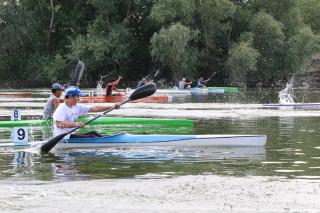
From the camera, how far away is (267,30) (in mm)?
62062

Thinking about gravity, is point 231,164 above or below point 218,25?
below

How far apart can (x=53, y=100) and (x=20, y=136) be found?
1.51 metres

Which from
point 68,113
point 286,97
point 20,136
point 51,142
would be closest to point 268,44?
point 286,97

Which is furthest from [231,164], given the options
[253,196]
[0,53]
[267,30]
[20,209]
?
[0,53]

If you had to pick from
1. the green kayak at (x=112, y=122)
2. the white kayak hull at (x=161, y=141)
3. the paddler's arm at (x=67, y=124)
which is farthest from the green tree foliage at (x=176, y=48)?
the paddler's arm at (x=67, y=124)

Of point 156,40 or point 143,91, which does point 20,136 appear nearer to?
point 143,91

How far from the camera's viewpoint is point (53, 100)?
55.2 feet

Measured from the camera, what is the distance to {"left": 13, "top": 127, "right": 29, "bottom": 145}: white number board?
1569 cm

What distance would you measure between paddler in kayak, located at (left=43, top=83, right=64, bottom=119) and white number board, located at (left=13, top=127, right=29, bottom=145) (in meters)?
1.28

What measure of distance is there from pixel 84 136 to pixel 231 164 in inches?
152

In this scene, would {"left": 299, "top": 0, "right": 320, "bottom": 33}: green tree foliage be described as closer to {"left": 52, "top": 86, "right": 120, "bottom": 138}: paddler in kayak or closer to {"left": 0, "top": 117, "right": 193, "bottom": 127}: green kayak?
{"left": 0, "top": 117, "right": 193, "bottom": 127}: green kayak

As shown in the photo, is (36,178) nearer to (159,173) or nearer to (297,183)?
(159,173)

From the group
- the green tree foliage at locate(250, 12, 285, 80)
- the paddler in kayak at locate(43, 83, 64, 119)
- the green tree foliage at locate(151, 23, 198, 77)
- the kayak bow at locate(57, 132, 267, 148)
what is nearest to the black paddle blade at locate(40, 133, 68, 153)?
the kayak bow at locate(57, 132, 267, 148)

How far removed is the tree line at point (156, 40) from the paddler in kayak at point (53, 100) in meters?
40.3
